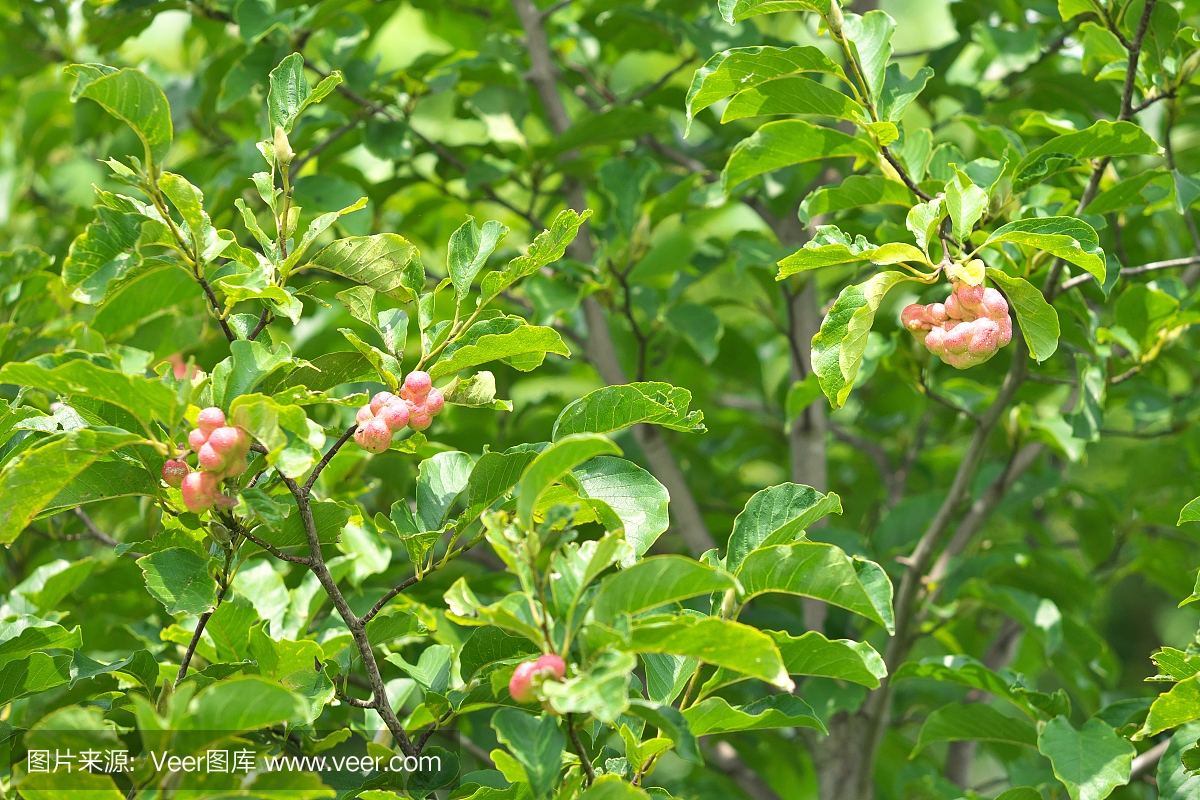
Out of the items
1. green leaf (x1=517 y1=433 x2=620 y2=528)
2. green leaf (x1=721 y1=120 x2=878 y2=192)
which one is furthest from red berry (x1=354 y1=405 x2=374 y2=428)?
green leaf (x1=721 y1=120 x2=878 y2=192)

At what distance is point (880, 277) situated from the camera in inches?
36.6

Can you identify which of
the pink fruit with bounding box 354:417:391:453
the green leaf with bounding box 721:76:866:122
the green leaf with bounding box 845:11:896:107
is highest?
the green leaf with bounding box 845:11:896:107

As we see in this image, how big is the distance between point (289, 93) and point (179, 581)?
47cm

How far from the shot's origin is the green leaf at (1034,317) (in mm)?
938

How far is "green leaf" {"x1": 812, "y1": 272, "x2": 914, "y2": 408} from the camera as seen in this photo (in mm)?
913

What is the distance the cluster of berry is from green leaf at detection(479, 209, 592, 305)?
10.5 inches

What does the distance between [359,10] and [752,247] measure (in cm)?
100

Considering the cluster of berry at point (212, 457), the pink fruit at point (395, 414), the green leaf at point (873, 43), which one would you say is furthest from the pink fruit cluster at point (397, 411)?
the green leaf at point (873, 43)

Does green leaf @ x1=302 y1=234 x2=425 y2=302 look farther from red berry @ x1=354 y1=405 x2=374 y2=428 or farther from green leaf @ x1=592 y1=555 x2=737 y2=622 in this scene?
green leaf @ x1=592 y1=555 x2=737 y2=622

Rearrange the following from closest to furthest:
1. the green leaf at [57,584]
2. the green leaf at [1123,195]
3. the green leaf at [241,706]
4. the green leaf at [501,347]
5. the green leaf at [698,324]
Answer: the green leaf at [241,706] < the green leaf at [501,347] < the green leaf at [1123,195] < the green leaf at [57,584] < the green leaf at [698,324]

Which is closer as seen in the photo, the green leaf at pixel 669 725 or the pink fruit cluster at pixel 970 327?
the green leaf at pixel 669 725

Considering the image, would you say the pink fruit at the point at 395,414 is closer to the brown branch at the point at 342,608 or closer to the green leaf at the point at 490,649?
the brown branch at the point at 342,608

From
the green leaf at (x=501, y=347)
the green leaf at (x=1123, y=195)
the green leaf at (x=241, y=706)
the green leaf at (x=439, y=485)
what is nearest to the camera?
the green leaf at (x=241, y=706)

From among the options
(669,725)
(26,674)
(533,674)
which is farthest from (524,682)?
(26,674)
